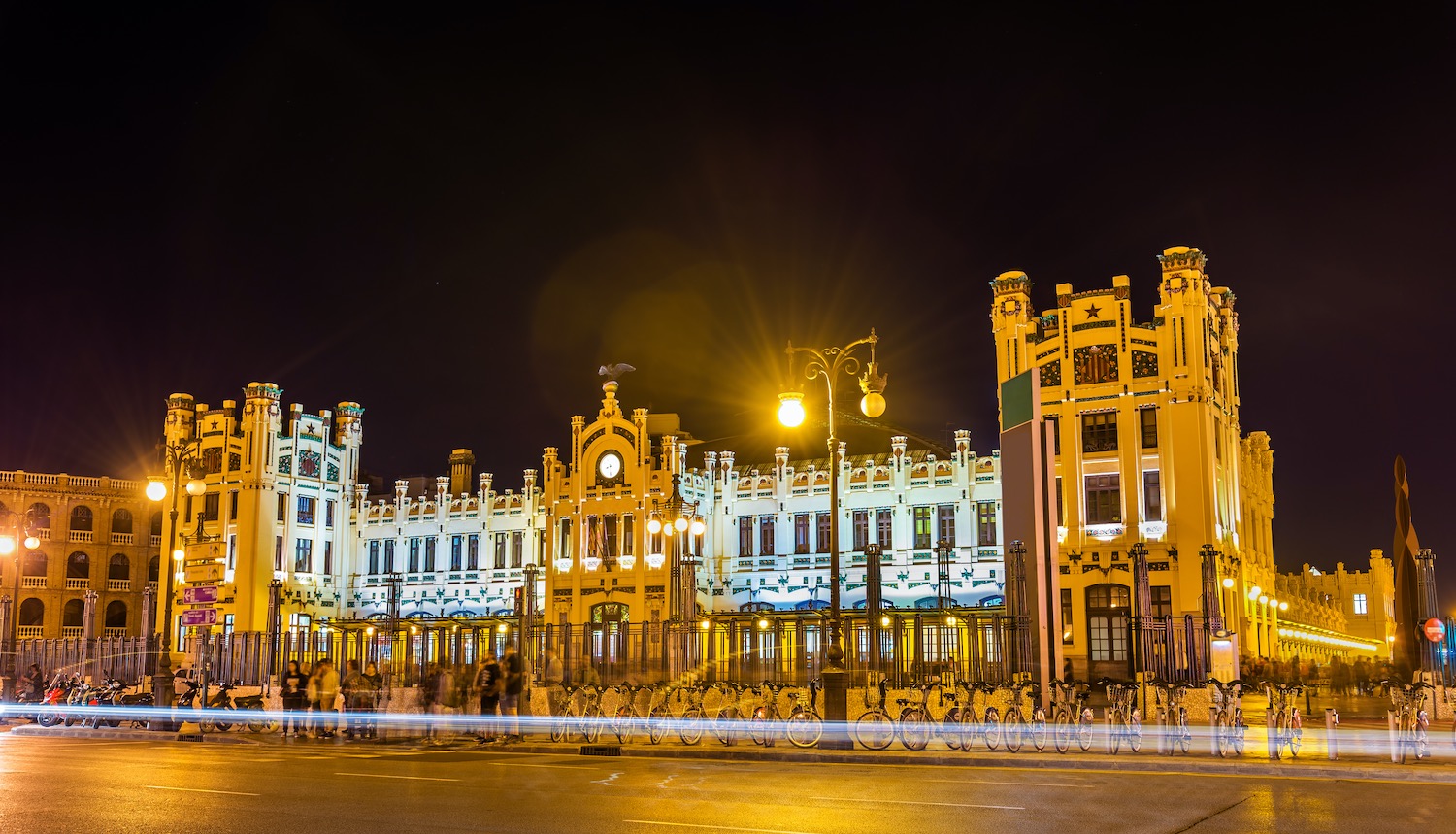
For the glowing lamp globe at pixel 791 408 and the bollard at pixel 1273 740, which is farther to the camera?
the glowing lamp globe at pixel 791 408

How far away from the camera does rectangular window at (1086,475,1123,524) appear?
1892 inches

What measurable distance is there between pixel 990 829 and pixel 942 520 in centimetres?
4422

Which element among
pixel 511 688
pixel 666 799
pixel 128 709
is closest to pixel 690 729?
pixel 511 688

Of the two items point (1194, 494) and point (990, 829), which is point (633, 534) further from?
point (990, 829)

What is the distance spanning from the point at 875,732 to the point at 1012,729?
7.51 ft

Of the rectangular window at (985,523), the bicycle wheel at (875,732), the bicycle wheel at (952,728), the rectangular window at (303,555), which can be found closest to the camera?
the bicycle wheel at (952,728)

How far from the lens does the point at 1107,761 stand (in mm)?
19625

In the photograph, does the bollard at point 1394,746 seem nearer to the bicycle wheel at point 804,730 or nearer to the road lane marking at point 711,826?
the bicycle wheel at point 804,730

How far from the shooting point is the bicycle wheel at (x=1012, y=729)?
71.9ft

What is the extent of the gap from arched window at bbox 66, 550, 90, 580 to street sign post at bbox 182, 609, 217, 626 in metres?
Result: 9.29

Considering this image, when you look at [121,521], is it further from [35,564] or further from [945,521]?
[945,521]

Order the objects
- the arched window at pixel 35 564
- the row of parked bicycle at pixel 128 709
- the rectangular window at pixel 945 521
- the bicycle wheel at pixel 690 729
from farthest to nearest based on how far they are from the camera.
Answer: the arched window at pixel 35 564
the rectangular window at pixel 945 521
the row of parked bicycle at pixel 128 709
the bicycle wheel at pixel 690 729

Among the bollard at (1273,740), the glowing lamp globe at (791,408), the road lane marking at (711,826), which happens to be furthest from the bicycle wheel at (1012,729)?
the road lane marking at (711,826)

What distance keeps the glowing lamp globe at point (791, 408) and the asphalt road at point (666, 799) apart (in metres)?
6.10
